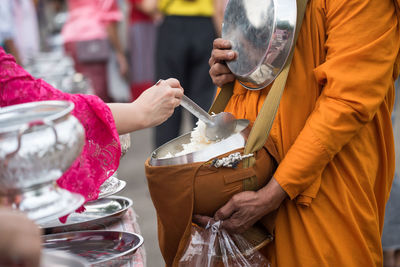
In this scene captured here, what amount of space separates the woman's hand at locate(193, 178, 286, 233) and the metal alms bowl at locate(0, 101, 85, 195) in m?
0.64

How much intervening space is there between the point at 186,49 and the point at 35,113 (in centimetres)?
317

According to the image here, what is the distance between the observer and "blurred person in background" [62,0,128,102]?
4.63m

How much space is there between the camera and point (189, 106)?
5.03 ft

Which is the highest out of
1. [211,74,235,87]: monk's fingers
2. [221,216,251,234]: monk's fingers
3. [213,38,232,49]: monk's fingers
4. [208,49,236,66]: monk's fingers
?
[213,38,232,49]: monk's fingers

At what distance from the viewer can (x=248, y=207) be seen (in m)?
1.51

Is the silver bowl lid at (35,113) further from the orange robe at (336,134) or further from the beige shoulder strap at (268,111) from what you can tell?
the orange robe at (336,134)

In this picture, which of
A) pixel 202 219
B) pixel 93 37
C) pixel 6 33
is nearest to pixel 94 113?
pixel 202 219

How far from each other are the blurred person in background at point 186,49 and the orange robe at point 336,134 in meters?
2.45

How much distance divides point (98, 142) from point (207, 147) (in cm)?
29

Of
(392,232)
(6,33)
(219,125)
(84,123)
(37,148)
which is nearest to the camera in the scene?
(37,148)

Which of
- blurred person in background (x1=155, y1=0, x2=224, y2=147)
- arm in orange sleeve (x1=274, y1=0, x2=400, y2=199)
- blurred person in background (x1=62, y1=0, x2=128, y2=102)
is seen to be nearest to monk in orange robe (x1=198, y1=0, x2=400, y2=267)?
arm in orange sleeve (x1=274, y1=0, x2=400, y2=199)

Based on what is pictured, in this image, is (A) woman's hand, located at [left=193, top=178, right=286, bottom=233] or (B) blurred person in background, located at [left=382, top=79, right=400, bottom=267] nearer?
(A) woman's hand, located at [left=193, top=178, right=286, bottom=233]

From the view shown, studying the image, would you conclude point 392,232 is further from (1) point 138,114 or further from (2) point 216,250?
(1) point 138,114

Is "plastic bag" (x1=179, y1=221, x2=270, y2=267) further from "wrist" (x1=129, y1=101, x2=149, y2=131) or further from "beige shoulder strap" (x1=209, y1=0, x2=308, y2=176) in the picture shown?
"wrist" (x1=129, y1=101, x2=149, y2=131)
